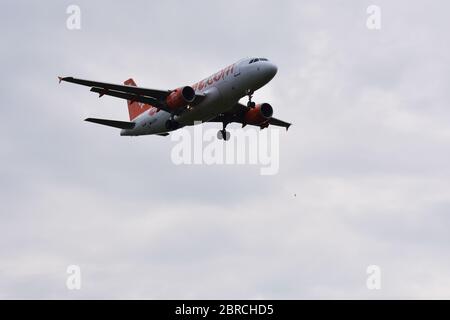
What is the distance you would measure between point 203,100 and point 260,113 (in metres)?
8.21

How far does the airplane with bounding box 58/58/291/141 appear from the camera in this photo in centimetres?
6462

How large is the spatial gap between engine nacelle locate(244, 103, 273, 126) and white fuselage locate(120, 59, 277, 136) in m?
6.07

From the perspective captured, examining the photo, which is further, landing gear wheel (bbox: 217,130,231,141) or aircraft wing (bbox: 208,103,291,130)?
landing gear wheel (bbox: 217,130,231,141)

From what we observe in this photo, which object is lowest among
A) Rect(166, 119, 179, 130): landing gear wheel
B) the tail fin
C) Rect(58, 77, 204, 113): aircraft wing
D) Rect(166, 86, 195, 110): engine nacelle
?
Rect(166, 119, 179, 130): landing gear wheel

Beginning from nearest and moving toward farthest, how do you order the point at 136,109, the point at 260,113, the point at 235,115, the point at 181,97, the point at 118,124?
the point at 181,97 < the point at 260,113 < the point at 235,115 < the point at 118,124 < the point at 136,109

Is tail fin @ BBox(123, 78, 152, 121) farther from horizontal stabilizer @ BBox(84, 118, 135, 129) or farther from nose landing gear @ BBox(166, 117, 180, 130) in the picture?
nose landing gear @ BBox(166, 117, 180, 130)

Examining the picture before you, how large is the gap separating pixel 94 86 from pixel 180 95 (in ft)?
23.5

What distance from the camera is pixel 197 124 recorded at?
7031 cm

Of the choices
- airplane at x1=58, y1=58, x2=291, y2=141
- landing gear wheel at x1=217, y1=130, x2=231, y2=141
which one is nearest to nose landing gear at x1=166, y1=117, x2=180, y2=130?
airplane at x1=58, y1=58, x2=291, y2=141

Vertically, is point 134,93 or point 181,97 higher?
point 134,93

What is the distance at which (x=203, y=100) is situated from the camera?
6706cm

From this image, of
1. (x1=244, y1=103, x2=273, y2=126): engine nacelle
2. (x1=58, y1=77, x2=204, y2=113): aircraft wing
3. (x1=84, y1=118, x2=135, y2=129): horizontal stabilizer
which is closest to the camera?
(x1=58, y1=77, x2=204, y2=113): aircraft wing

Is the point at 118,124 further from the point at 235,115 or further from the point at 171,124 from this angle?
the point at 235,115

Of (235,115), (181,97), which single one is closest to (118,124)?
(235,115)
